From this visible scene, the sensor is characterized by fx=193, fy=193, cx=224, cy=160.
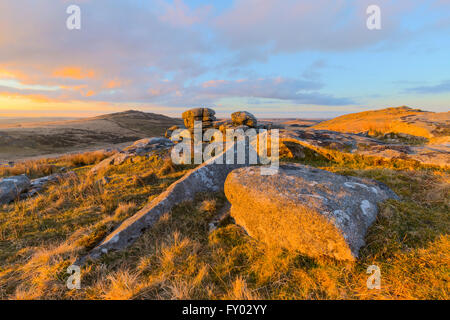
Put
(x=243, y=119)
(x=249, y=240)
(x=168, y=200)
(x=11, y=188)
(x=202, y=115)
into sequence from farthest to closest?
(x=202, y=115), (x=243, y=119), (x=11, y=188), (x=168, y=200), (x=249, y=240)

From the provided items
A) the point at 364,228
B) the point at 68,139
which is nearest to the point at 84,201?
the point at 364,228

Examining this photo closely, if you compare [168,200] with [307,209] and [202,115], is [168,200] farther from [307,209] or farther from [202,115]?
[202,115]

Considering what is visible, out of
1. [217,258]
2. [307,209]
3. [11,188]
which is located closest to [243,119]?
[11,188]

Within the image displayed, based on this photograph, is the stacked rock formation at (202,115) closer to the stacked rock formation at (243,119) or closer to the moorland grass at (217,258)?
the stacked rock formation at (243,119)

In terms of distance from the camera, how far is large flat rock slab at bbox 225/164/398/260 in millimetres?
2508

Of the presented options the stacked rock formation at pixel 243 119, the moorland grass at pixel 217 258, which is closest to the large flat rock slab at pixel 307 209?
the moorland grass at pixel 217 258

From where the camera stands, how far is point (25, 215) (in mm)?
4867

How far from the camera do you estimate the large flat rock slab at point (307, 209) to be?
2508 mm

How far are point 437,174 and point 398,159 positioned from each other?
1.11 meters

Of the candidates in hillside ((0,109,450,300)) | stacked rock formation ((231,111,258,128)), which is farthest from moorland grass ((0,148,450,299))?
stacked rock formation ((231,111,258,128))

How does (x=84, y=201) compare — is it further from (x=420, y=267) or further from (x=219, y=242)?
(x=420, y=267)

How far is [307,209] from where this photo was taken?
105 inches

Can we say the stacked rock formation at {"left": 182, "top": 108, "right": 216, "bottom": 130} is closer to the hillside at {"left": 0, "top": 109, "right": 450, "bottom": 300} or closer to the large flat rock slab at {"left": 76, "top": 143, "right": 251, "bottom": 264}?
the large flat rock slab at {"left": 76, "top": 143, "right": 251, "bottom": 264}

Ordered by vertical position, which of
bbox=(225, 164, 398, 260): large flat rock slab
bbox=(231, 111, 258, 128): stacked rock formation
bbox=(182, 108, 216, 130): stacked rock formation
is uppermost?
bbox=(182, 108, 216, 130): stacked rock formation
